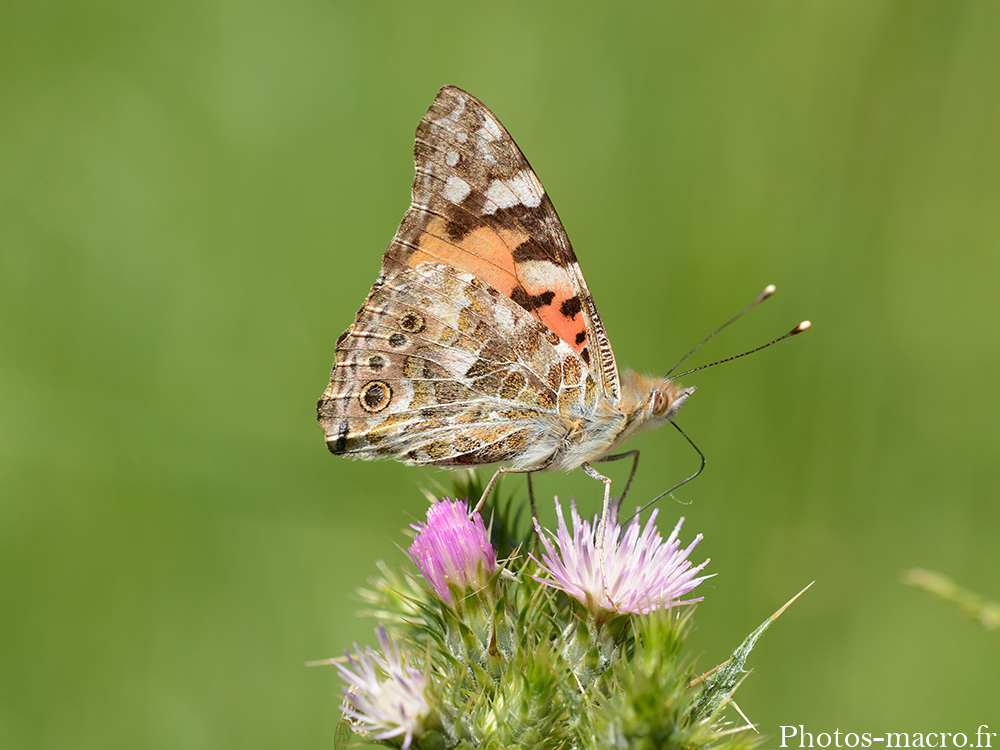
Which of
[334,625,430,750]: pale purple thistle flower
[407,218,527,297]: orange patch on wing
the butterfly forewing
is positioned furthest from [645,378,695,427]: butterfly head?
[334,625,430,750]: pale purple thistle flower

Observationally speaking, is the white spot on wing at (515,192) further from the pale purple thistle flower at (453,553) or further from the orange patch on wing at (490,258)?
the pale purple thistle flower at (453,553)

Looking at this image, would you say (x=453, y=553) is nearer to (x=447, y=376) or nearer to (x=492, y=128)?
(x=447, y=376)

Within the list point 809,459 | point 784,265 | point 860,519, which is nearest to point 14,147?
point 784,265

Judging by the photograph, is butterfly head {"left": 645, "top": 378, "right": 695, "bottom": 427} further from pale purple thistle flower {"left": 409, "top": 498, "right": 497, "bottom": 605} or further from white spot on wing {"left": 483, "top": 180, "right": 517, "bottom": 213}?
white spot on wing {"left": 483, "top": 180, "right": 517, "bottom": 213}

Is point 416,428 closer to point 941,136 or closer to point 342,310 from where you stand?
point 342,310

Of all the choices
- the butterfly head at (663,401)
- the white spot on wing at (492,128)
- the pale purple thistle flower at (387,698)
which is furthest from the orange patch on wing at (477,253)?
the pale purple thistle flower at (387,698)

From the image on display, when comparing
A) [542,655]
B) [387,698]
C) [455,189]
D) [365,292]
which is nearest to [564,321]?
[455,189]
